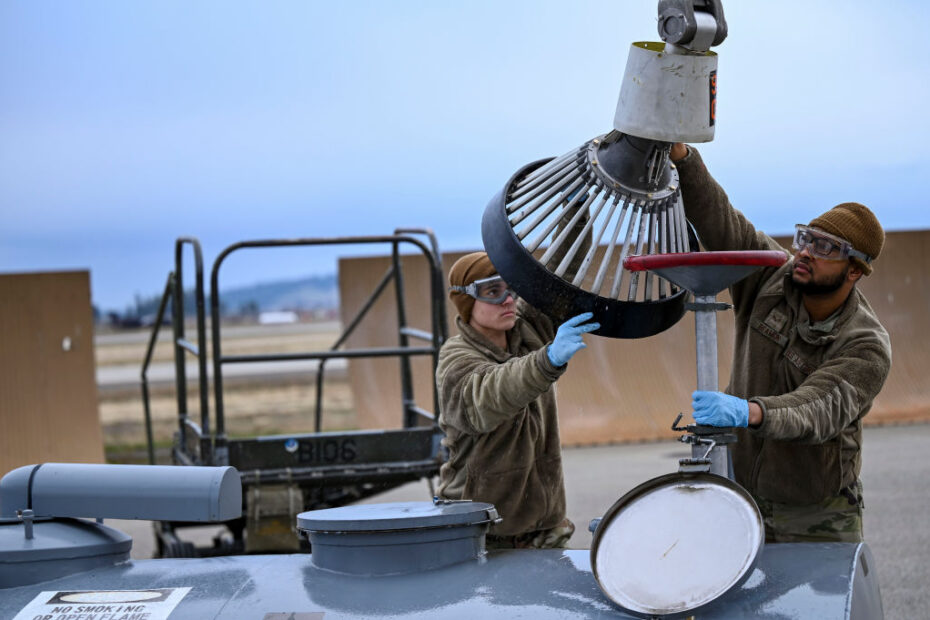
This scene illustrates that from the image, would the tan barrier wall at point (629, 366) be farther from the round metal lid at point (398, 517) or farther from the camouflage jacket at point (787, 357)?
the round metal lid at point (398, 517)

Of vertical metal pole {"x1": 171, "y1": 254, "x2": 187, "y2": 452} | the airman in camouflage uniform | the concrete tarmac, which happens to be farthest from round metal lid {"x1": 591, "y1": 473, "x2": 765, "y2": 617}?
vertical metal pole {"x1": 171, "y1": 254, "x2": 187, "y2": 452}

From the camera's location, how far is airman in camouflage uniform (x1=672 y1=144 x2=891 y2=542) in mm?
2990

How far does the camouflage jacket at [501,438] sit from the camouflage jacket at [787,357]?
Answer: 0.55m

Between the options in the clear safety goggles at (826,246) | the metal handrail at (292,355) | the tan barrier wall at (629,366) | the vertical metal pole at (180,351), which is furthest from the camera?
the tan barrier wall at (629,366)

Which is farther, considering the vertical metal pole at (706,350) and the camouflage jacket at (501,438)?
the camouflage jacket at (501,438)

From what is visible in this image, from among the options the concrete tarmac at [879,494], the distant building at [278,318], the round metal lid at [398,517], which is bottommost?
the concrete tarmac at [879,494]

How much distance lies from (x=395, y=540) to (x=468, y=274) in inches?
36.6

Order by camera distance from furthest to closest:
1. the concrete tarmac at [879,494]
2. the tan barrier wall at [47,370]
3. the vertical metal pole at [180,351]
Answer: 1. the tan barrier wall at [47,370]
2. the vertical metal pole at [180,351]
3. the concrete tarmac at [879,494]

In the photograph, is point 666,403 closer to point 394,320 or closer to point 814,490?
point 394,320

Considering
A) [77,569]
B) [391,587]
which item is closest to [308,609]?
[391,587]

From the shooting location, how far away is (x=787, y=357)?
3.21 meters

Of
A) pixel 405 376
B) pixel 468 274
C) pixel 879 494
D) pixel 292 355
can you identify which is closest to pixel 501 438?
pixel 468 274

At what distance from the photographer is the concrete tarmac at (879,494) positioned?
6.04 m

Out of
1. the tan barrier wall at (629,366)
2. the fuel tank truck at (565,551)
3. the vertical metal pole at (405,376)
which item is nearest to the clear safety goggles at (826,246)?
the fuel tank truck at (565,551)
